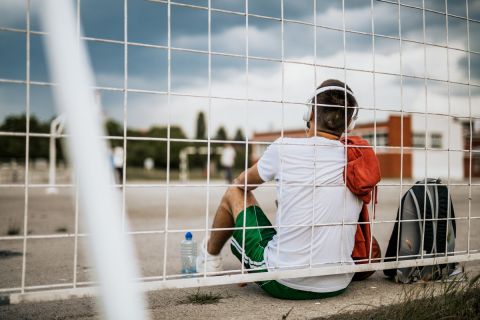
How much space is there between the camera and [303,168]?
264 cm

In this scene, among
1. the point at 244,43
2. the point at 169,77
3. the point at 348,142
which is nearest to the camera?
the point at 169,77

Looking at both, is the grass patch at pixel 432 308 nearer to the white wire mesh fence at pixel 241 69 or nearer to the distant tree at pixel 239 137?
the white wire mesh fence at pixel 241 69

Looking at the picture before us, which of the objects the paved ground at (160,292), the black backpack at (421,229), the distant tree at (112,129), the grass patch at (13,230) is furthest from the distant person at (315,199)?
the distant tree at (112,129)

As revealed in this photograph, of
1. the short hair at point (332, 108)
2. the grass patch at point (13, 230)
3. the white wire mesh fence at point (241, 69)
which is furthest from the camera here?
the grass patch at point (13, 230)

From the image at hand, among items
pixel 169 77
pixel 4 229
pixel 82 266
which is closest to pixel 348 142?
pixel 169 77

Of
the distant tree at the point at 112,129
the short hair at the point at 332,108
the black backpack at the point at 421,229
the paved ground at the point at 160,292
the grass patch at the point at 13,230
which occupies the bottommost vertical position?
the paved ground at the point at 160,292

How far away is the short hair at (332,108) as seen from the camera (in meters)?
2.72

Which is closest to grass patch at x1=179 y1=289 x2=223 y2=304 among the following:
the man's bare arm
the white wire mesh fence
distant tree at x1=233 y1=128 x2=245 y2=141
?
the white wire mesh fence

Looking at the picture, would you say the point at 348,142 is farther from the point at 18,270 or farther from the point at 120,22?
the point at 18,270

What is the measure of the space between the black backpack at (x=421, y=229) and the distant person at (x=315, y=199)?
44 cm

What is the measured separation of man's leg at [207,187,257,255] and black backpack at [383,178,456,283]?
3.30 feet

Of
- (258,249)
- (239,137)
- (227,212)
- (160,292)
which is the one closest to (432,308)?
(258,249)

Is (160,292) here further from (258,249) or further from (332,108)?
(332,108)

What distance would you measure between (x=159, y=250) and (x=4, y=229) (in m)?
2.49
